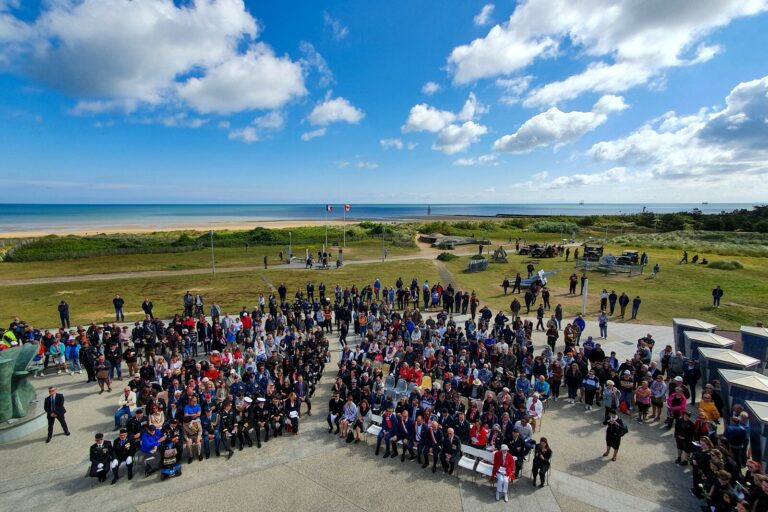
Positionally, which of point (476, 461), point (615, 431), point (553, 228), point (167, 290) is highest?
point (553, 228)

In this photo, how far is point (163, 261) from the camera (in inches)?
1540

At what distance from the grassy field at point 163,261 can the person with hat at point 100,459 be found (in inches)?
1185

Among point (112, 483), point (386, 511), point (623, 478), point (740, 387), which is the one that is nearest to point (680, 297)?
point (740, 387)

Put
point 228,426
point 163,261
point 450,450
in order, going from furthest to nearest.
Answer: point 163,261, point 228,426, point 450,450

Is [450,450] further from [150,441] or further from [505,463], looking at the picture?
[150,441]

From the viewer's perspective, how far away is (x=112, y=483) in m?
7.86

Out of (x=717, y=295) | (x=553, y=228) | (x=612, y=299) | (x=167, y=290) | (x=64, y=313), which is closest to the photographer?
(x=64, y=313)

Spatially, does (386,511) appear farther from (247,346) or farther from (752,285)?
(752,285)

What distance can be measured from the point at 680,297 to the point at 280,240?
45077 mm

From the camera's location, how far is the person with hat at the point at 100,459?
780cm

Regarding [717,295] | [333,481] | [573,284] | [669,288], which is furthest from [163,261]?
[717,295]

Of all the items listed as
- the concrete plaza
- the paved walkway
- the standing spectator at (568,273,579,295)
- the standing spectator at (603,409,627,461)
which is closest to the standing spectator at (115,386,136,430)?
the concrete plaza

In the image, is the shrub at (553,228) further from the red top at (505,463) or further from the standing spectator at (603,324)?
the red top at (505,463)

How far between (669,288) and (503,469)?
25.7 m
